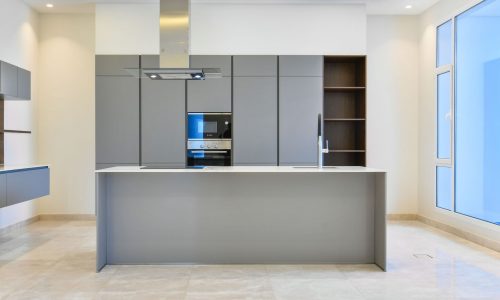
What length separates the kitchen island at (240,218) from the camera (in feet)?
13.0

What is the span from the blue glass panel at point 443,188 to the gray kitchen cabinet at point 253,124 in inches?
92.5

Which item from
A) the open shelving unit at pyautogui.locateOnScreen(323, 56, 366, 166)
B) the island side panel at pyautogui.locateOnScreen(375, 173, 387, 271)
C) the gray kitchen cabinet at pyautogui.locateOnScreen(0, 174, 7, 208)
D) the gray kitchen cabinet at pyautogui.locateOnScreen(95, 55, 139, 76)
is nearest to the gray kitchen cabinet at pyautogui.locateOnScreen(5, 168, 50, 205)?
the gray kitchen cabinet at pyautogui.locateOnScreen(0, 174, 7, 208)

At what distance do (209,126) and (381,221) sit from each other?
2.86m

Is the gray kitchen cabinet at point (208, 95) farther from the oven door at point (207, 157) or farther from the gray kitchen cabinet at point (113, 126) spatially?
the gray kitchen cabinet at point (113, 126)

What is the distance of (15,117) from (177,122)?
2.19 metres

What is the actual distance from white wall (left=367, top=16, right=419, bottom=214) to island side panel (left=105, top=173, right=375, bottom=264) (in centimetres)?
268

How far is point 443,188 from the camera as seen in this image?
5.82m

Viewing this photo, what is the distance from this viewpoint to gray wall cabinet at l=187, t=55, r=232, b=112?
5.84m

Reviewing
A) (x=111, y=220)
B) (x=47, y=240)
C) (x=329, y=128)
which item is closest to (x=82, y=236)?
(x=47, y=240)

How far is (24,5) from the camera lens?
584 cm

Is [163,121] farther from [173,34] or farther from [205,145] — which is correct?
[173,34]

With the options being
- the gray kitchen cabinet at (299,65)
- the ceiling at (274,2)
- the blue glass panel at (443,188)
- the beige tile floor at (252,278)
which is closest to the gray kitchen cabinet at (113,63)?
the ceiling at (274,2)

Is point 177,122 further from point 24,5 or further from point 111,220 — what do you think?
point 24,5

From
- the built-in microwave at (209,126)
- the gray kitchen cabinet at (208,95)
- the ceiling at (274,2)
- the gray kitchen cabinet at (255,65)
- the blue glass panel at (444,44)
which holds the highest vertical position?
the ceiling at (274,2)
